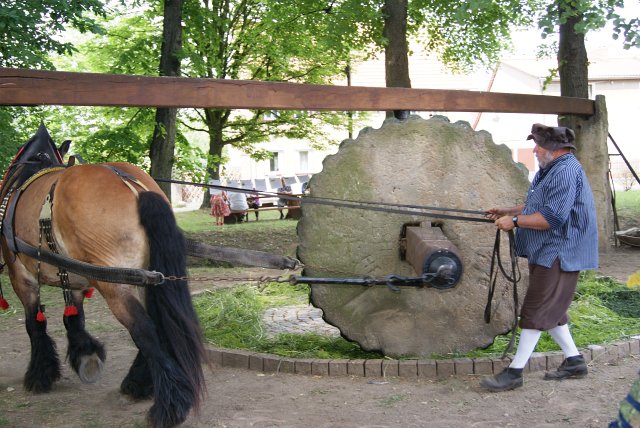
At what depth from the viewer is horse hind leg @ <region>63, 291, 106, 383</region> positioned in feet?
18.4

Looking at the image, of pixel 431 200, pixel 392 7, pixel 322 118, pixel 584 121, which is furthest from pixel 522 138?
pixel 431 200

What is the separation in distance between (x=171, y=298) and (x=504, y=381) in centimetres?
244

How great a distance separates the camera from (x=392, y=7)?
13797mm

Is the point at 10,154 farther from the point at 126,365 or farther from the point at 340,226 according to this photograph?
the point at 340,226

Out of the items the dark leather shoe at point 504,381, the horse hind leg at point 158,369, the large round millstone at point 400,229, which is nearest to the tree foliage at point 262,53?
the large round millstone at point 400,229

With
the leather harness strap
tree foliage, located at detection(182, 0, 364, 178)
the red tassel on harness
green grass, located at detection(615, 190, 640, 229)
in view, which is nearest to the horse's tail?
the leather harness strap

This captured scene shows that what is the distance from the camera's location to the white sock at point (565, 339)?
17.4 feet

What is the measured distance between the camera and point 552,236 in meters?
5.08

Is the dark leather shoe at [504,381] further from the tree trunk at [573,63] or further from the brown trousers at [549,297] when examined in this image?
the tree trunk at [573,63]

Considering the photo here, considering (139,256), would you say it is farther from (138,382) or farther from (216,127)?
(216,127)

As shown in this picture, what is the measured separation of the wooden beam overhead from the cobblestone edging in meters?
2.07

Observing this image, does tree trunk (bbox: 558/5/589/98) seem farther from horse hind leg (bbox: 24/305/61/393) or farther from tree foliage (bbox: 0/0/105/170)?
horse hind leg (bbox: 24/305/61/393)

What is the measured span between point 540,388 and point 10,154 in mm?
8519

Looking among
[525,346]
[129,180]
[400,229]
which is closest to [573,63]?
[400,229]
